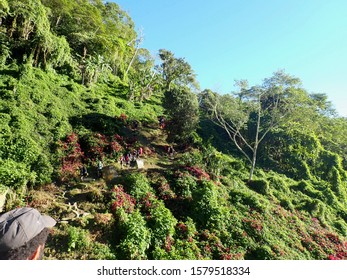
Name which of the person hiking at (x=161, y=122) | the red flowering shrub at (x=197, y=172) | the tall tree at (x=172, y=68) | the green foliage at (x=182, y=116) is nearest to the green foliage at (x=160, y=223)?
the red flowering shrub at (x=197, y=172)

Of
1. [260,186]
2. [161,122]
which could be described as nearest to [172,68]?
[161,122]

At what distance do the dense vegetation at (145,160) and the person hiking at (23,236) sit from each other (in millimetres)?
7852

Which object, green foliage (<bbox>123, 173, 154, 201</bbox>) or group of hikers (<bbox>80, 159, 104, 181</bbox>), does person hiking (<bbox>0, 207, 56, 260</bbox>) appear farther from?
group of hikers (<bbox>80, 159, 104, 181</bbox>)

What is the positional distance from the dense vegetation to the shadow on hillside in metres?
0.09

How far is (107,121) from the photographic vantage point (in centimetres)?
2386

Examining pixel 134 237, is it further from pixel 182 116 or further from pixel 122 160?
pixel 182 116

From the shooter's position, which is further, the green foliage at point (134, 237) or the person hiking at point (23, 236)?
the green foliage at point (134, 237)

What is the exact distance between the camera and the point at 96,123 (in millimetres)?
23062

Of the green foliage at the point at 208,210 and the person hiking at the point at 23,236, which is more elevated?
the person hiking at the point at 23,236

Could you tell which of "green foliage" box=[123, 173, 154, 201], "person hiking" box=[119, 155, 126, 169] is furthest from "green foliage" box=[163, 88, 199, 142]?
"green foliage" box=[123, 173, 154, 201]

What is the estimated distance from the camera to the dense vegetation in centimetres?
1319

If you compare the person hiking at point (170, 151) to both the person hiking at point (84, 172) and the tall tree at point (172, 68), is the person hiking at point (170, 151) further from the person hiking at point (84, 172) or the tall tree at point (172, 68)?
the tall tree at point (172, 68)

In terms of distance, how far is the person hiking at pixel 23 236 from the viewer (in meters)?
3.52

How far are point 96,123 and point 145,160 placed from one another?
6.12 m
